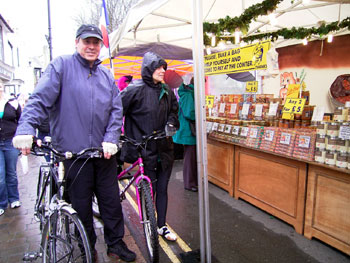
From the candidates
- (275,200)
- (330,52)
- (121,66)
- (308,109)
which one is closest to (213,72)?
(308,109)

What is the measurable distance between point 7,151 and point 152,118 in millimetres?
2584

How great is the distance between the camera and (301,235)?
3189 millimetres

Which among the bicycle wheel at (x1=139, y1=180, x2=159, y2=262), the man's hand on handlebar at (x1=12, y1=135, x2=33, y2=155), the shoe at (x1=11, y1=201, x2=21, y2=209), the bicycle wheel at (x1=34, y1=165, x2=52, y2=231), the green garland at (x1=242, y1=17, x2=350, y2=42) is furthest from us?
the green garland at (x1=242, y1=17, x2=350, y2=42)

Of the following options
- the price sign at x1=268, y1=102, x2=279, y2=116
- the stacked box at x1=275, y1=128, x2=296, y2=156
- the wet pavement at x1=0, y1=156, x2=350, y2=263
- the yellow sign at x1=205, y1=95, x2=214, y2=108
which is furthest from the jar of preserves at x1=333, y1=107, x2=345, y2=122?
the yellow sign at x1=205, y1=95, x2=214, y2=108

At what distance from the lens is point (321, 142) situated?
296 centimetres

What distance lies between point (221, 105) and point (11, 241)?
13.4 ft

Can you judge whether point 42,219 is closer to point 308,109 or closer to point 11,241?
point 11,241

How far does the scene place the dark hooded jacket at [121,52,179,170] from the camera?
282 centimetres

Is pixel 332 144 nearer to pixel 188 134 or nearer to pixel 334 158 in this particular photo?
pixel 334 158

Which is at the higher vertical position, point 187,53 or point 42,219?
point 187,53

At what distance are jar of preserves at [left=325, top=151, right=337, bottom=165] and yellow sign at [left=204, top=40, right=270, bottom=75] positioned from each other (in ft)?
4.31

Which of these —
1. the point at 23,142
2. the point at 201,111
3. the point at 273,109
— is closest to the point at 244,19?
the point at 273,109

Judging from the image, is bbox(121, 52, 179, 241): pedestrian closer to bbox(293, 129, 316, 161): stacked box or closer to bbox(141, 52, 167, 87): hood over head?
bbox(141, 52, 167, 87): hood over head

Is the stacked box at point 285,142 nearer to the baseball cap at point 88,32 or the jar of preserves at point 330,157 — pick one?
the jar of preserves at point 330,157
